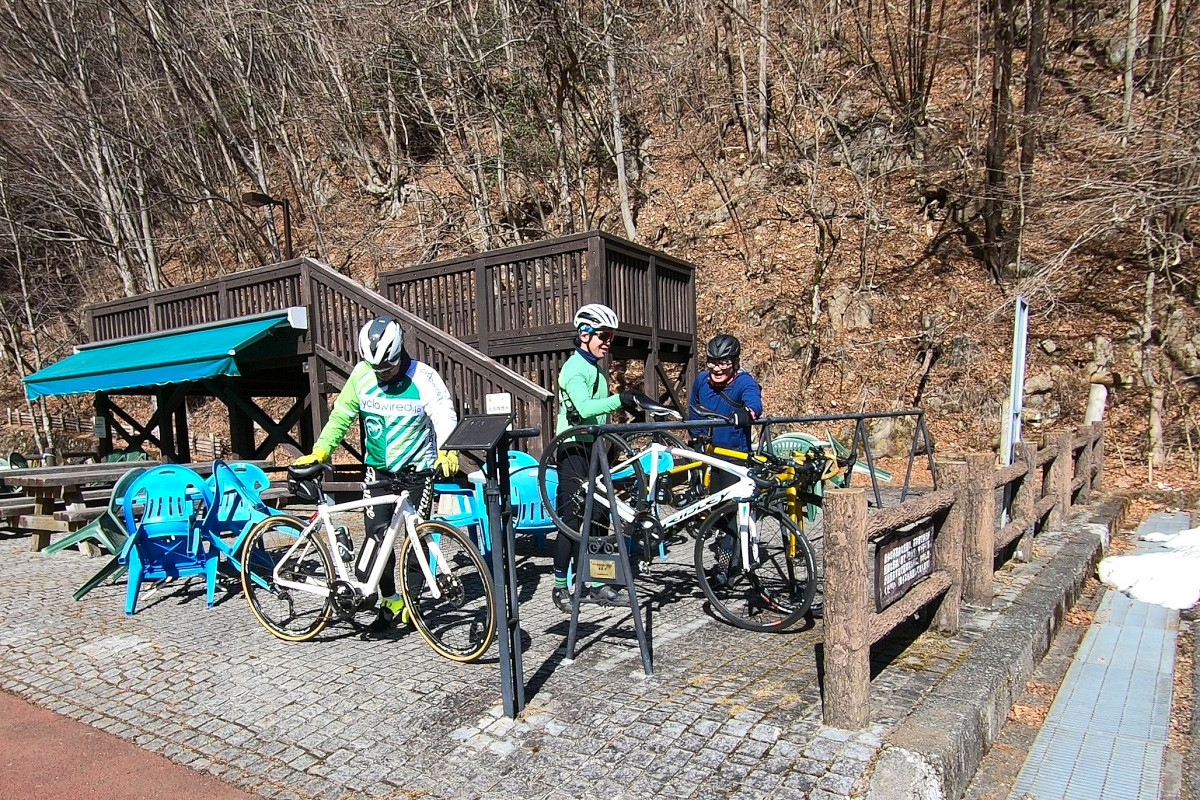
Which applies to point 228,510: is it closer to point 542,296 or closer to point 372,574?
point 372,574

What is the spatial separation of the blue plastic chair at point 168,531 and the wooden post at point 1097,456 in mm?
9930

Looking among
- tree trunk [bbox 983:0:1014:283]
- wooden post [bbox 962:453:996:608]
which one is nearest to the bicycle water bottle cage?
wooden post [bbox 962:453:996:608]

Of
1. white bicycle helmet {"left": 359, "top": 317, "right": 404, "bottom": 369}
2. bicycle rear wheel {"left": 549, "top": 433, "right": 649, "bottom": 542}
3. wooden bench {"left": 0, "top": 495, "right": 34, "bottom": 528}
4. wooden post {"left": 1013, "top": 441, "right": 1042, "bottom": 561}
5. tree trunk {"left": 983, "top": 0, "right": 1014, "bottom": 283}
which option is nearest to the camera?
white bicycle helmet {"left": 359, "top": 317, "right": 404, "bottom": 369}

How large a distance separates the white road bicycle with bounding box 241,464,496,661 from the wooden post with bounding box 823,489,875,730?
70.4 inches

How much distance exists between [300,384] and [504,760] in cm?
1160

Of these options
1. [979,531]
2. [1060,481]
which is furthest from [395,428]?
[1060,481]

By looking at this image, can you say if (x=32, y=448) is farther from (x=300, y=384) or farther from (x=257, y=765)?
(x=257, y=765)

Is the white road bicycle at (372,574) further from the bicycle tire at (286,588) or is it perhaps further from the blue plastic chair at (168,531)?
the blue plastic chair at (168,531)

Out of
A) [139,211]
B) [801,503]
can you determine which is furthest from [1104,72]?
[139,211]

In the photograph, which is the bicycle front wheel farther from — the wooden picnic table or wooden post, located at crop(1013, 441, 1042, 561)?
the wooden picnic table

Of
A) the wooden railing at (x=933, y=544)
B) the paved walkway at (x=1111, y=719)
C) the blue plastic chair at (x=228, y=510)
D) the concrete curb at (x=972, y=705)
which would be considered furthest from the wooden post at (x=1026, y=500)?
the blue plastic chair at (x=228, y=510)

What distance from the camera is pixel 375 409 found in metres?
4.62

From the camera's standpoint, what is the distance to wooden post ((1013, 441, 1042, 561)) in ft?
19.8

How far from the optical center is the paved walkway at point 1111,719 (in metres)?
3.16
